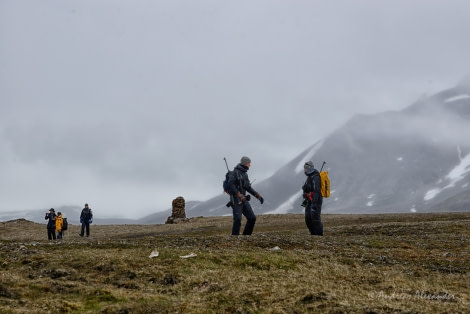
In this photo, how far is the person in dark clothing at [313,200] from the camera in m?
25.0

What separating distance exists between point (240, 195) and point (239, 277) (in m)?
10.4

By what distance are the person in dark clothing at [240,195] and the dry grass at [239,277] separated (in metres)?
2.96

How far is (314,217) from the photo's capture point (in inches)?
990

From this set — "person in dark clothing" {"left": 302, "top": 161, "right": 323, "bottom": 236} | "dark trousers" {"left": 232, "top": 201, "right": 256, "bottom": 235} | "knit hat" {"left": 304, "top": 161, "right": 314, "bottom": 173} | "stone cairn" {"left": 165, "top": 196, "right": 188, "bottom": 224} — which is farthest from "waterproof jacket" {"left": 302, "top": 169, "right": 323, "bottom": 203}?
"stone cairn" {"left": 165, "top": 196, "right": 188, "bottom": 224}

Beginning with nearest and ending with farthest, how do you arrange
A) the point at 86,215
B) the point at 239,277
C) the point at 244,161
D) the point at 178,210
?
the point at 239,277 → the point at 244,161 → the point at 86,215 → the point at 178,210

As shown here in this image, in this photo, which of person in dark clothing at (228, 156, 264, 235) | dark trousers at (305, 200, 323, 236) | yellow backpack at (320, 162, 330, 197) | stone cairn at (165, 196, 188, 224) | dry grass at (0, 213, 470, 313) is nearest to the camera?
dry grass at (0, 213, 470, 313)

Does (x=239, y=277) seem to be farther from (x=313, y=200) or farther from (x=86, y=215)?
(x=86, y=215)

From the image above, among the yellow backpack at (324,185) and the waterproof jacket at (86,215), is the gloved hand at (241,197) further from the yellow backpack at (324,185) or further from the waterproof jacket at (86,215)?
the waterproof jacket at (86,215)

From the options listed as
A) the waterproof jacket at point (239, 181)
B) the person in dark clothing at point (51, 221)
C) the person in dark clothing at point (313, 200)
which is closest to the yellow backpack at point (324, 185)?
the person in dark clothing at point (313, 200)

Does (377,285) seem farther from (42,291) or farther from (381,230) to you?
(381,230)

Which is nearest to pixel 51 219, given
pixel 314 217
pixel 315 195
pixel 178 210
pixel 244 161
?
pixel 244 161

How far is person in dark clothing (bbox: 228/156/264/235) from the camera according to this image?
24375 millimetres

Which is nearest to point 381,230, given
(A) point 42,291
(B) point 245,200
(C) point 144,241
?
(B) point 245,200

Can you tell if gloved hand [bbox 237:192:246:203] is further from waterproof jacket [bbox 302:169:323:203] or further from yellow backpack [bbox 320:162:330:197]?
yellow backpack [bbox 320:162:330:197]
